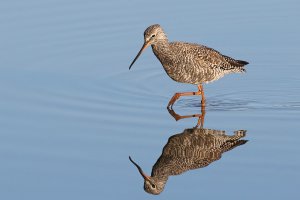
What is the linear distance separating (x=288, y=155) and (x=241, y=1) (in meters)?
8.83

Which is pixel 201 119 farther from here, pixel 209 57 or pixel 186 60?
pixel 209 57

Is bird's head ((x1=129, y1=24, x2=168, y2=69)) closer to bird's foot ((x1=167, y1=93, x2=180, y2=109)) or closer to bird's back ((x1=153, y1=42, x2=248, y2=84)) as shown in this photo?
bird's back ((x1=153, y1=42, x2=248, y2=84))

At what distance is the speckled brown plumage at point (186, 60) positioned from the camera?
15594 mm

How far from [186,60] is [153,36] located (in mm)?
728

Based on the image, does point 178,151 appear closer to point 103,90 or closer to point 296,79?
point 103,90

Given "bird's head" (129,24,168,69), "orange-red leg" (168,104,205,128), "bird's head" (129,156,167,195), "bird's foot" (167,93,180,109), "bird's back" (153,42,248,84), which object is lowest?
"bird's head" (129,156,167,195)

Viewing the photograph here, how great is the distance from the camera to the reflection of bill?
11664 mm

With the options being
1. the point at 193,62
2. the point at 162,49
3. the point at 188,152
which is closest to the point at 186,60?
the point at 193,62

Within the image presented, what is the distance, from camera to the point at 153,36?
51.2 ft

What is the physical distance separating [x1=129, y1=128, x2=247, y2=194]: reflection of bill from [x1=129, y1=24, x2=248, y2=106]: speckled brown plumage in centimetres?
204

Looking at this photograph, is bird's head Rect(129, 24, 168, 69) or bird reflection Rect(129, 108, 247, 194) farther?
bird's head Rect(129, 24, 168, 69)

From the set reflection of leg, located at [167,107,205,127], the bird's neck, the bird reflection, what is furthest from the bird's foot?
the bird reflection

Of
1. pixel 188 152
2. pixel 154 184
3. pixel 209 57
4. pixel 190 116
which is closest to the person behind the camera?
→ pixel 154 184

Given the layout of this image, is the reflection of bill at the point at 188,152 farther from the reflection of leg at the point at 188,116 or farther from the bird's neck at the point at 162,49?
the bird's neck at the point at 162,49
